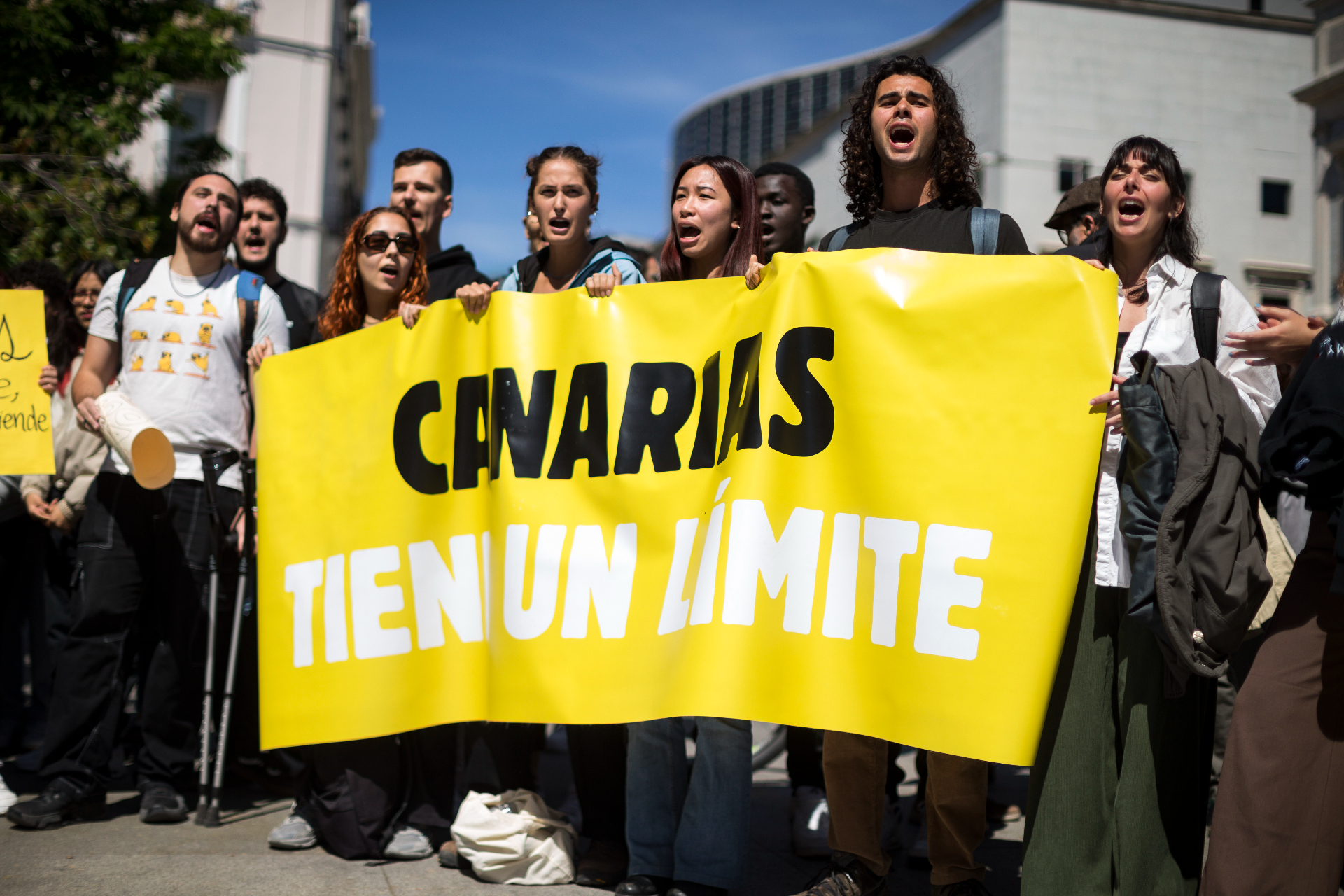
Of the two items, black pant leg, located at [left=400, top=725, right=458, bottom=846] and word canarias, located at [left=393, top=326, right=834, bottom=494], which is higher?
word canarias, located at [left=393, top=326, right=834, bottom=494]

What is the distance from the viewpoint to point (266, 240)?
5176 millimetres

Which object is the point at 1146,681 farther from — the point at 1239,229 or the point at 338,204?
the point at 1239,229

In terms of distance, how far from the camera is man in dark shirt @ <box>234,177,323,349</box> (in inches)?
195

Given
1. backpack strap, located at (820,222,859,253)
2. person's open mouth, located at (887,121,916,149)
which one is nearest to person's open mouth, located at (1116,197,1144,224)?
person's open mouth, located at (887,121,916,149)

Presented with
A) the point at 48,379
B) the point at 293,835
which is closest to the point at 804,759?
the point at 293,835

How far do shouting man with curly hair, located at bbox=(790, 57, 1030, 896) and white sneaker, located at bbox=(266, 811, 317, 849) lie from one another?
1831 millimetres

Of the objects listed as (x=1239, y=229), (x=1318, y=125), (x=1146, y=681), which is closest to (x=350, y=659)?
(x=1146, y=681)

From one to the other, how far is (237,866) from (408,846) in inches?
21.2

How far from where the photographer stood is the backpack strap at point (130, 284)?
4148 mm

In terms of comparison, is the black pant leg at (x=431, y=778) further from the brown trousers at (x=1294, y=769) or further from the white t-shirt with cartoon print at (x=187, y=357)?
the brown trousers at (x=1294, y=769)

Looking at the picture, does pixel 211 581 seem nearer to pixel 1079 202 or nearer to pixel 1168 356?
pixel 1168 356

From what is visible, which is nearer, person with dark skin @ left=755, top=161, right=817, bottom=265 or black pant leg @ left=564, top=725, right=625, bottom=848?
black pant leg @ left=564, top=725, right=625, bottom=848

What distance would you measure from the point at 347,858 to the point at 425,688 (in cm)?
68

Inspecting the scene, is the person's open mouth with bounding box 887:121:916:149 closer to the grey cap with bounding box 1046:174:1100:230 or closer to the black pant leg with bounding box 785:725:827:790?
the grey cap with bounding box 1046:174:1100:230
